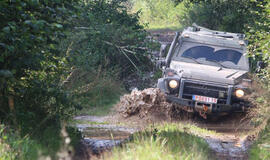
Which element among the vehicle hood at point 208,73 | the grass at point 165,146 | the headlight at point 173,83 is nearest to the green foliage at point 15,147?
the grass at point 165,146

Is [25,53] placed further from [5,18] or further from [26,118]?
[26,118]

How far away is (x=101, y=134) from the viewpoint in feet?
29.3

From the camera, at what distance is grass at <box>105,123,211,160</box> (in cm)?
512

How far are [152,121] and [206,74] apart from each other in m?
1.57

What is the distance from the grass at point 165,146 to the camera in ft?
16.8

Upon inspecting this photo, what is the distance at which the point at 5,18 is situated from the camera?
6.01m

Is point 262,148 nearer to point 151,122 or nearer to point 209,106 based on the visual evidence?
point 209,106

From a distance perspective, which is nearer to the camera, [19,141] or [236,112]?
[19,141]

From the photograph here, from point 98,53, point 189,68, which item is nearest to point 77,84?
point 98,53

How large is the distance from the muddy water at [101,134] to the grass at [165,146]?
66 cm

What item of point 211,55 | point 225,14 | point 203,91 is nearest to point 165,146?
point 203,91

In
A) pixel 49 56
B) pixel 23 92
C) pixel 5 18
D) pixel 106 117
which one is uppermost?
pixel 5 18

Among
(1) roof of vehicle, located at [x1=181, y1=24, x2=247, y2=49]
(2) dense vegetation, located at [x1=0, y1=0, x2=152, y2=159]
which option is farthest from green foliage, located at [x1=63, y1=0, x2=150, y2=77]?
(2) dense vegetation, located at [x1=0, y1=0, x2=152, y2=159]

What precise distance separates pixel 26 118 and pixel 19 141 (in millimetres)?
1275
